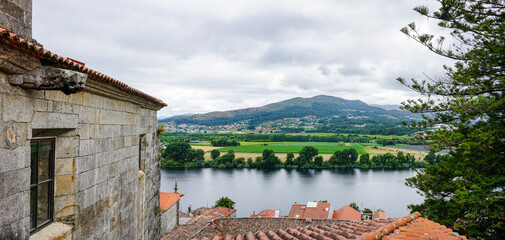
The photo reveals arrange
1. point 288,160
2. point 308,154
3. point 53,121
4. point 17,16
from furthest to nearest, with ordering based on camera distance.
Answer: point 308,154
point 288,160
point 53,121
point 17,16

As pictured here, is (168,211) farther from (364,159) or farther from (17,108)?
(364,159)

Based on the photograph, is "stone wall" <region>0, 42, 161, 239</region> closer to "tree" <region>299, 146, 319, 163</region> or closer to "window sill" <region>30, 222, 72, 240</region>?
"window sill" <region>30, 222, 72, 240</region>

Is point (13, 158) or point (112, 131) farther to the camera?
point (112, 131)

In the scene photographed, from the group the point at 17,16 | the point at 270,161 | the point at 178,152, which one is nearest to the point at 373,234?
the point at 17,16

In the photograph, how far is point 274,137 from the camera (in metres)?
103

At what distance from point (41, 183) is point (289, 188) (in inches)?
1543

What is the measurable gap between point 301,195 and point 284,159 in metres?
26.4

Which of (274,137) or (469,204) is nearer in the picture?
(469,204)

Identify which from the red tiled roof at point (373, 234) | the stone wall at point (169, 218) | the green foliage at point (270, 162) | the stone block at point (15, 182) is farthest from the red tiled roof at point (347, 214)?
the green foliage at point (270, 162)

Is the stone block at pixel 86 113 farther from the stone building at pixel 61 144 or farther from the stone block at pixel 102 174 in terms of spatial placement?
the stone block at pixel 102 174

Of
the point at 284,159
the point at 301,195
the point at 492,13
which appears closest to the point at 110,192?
the point at 492,13

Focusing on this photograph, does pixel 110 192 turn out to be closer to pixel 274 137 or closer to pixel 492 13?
pixel 492 13

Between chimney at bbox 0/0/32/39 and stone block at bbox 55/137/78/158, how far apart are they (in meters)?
1.01

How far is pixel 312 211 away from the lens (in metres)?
22.9
